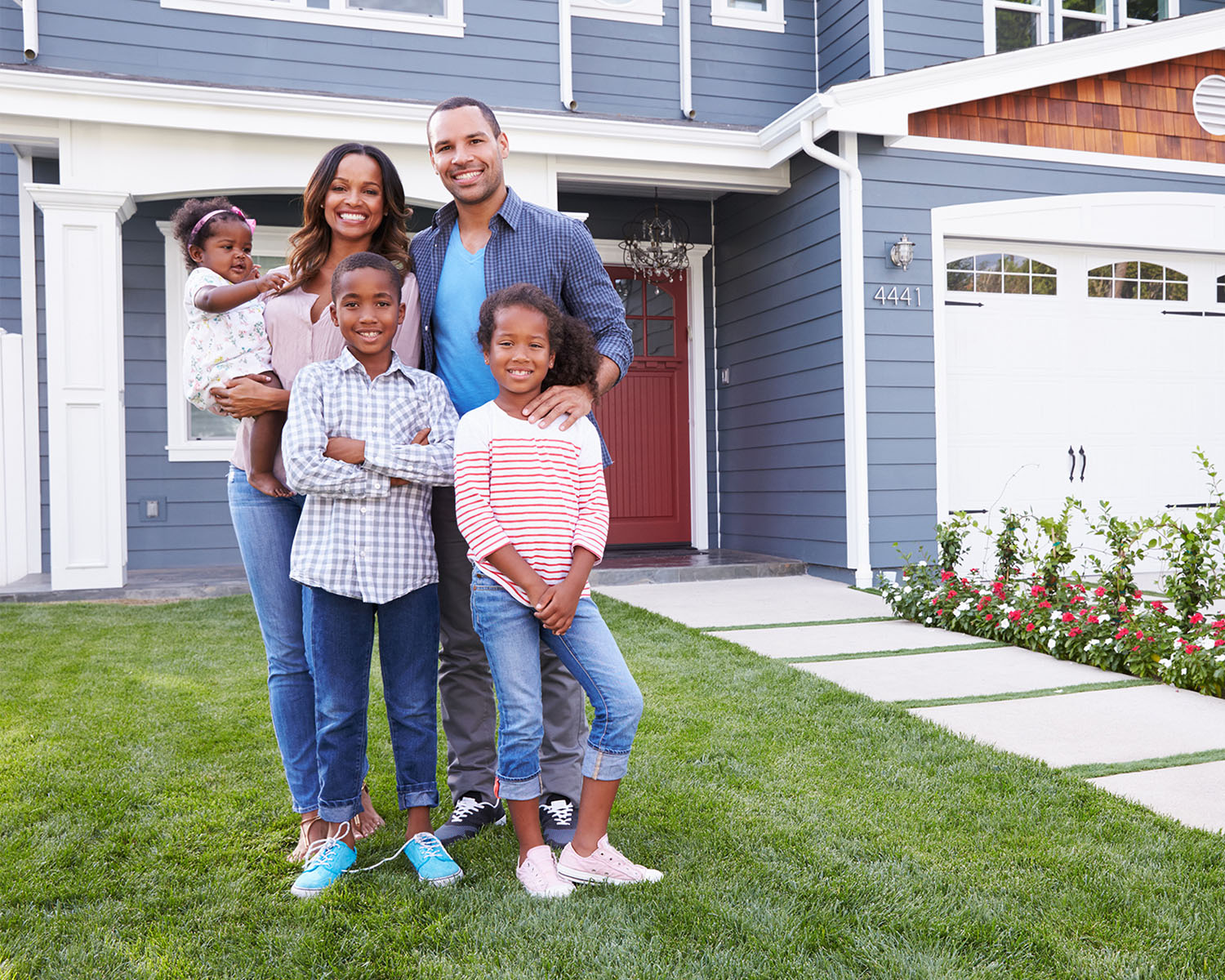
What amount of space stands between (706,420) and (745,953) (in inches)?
251

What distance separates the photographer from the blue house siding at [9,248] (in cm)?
632

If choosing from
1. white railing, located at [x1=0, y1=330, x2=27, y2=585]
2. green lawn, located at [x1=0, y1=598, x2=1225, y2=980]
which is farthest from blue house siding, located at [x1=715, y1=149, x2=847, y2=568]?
white railing, located at [x1=0, y1=330, x2=27, y2=585]

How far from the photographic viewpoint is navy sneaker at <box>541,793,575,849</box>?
2158mm

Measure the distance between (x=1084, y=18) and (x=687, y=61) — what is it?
3.10 meters

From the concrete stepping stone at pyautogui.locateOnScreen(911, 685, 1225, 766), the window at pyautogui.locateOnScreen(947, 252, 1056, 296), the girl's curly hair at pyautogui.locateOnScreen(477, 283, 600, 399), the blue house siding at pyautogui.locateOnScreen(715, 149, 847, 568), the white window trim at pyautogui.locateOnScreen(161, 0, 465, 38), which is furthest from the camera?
the window at pyautogui.locateOnScreen(947, 252, 1056, 296)

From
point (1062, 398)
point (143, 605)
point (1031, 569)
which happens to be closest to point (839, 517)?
point (1031, 569)

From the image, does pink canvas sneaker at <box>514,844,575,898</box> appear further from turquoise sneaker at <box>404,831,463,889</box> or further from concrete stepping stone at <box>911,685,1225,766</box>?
concrete stepping stone at <box>911,685,1225,766</box>

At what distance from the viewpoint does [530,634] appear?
1963 millimetres

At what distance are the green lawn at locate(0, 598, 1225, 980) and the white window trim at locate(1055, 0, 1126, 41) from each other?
20.9 ft

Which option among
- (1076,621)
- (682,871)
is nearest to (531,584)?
(682,871)

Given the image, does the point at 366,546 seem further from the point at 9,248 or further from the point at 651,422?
the point at 651,422

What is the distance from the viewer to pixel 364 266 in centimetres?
196

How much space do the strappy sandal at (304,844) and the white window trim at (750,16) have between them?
6.75m

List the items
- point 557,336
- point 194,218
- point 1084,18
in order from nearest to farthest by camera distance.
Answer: point 557,336, point 194,218, point 1084,18
